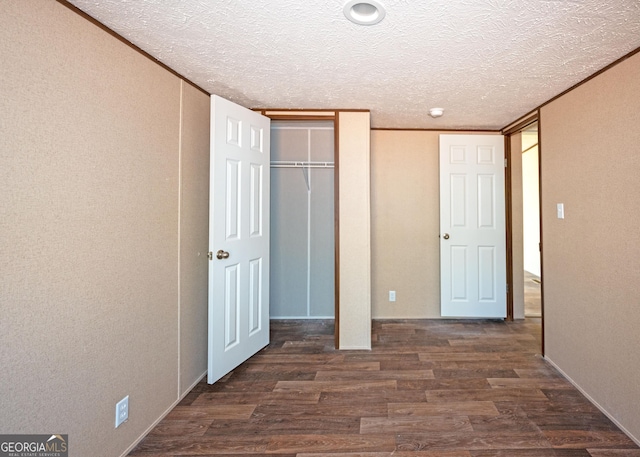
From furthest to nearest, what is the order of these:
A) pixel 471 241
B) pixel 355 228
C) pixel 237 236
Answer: pixel 471 241
pixel 355 228
pixel 237 236

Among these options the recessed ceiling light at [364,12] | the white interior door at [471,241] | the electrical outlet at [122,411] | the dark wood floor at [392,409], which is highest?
the recessed ceiling light at [364,12]

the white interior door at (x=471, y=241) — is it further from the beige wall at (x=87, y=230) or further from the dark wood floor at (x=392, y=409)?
the beige wall at (x=87, y=230)

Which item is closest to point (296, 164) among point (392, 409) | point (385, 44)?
point (385, 44)

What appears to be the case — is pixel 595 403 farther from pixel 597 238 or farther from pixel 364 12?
pixel 364 12

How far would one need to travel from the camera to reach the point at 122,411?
4.89 ft

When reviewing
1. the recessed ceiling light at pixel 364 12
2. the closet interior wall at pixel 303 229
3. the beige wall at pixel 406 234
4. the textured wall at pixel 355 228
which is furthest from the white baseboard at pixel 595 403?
the recessed ceiling light at pixel 364 12

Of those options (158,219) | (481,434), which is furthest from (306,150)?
(481,434)

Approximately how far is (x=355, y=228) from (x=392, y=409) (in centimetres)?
138

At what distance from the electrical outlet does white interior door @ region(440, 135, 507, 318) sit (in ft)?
9.76

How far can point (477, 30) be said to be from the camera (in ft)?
4.67

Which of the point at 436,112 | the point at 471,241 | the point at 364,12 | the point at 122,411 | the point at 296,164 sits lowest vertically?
the point at 122,411

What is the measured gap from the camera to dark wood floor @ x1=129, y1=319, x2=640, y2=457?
1.54 m

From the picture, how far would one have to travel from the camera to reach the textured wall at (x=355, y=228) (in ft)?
8.54

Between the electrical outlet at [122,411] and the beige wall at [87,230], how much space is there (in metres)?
0.03
